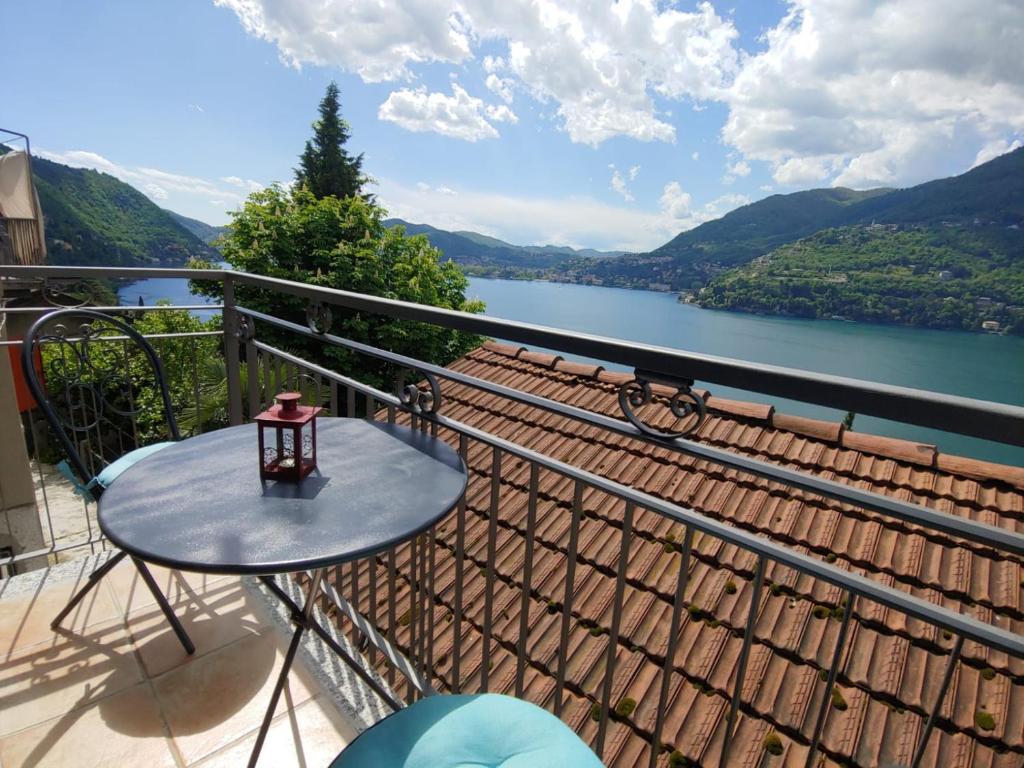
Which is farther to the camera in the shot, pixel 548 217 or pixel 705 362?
pixel 548 217

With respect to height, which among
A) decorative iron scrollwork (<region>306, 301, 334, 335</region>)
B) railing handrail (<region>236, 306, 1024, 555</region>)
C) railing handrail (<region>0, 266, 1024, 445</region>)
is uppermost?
railing handrail (<region>0, 266, 1024, 445</region>)

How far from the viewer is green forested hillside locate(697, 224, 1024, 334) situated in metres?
24.6

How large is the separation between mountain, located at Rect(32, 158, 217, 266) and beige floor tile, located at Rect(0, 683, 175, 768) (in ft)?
69.3

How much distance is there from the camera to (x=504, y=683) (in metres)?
3.25

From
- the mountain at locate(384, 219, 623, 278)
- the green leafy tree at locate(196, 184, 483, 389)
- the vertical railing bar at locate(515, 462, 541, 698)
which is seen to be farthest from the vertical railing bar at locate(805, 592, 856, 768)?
the mountain at locate(384, 219, 623, 278)

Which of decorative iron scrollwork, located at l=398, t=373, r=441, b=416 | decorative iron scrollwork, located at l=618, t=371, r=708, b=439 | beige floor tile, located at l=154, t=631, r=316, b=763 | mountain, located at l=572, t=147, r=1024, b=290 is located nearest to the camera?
decorative iron scrollwork, located at l=618, t=371, r=708, b=439

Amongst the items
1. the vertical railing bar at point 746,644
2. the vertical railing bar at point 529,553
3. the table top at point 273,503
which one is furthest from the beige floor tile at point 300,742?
the vertical railing bar at point 746,644

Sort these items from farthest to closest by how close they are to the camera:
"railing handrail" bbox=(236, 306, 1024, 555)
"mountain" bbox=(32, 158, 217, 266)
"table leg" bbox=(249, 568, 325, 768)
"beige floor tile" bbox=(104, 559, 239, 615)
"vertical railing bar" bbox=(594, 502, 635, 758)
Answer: "mountain" bbox=(32, 158, 217, 266)
"beige floor tile" bbox=(104, 559, 239, 615)
"table leg" bbox=(249, 568, 325, 768)
"vertical railing bar" bbox=(594, 502, 635, 758)
"railing handrail" bbox=(236, 306, 1024, 555)

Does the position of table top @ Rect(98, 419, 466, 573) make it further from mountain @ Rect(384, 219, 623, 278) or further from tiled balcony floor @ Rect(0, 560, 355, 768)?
mountain @ Rect(384, 219, 623, 278)

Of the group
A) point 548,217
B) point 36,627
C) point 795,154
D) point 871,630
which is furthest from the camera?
point 548,217

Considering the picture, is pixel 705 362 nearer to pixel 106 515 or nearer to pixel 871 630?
pixel 106 515

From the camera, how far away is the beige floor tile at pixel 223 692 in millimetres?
1552

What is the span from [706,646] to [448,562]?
1.97 metres

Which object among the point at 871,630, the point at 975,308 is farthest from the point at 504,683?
the point at 975,308
